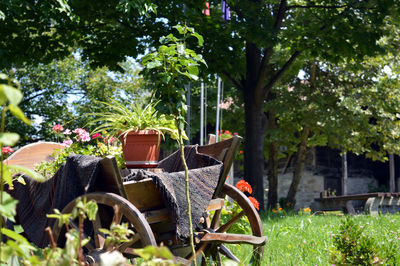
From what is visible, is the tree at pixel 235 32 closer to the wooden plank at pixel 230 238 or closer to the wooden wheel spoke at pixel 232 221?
the wooden wheel spoke at pixel 232 221

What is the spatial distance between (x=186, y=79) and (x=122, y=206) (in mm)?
706

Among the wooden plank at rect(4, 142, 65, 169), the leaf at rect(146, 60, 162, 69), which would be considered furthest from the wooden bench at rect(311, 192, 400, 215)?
the leaf at rect(146, 60, 162, 69)

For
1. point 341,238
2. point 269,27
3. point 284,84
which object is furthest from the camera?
point 284,84

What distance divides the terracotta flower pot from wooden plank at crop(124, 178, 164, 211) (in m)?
0.41

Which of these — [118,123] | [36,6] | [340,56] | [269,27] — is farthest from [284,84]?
[118,123]

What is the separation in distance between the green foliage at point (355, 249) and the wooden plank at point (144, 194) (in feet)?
3.27

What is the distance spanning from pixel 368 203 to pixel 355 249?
8107mm

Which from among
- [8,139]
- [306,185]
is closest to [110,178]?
[8,139]

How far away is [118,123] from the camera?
112 inches

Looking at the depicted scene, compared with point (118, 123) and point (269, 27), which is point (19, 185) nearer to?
point (118, 123)

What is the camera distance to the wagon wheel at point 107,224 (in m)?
2.12

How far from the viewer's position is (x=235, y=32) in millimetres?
7906

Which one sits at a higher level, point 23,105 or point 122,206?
point 23,105

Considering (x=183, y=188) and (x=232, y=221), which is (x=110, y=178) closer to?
(x=183, y=188)
